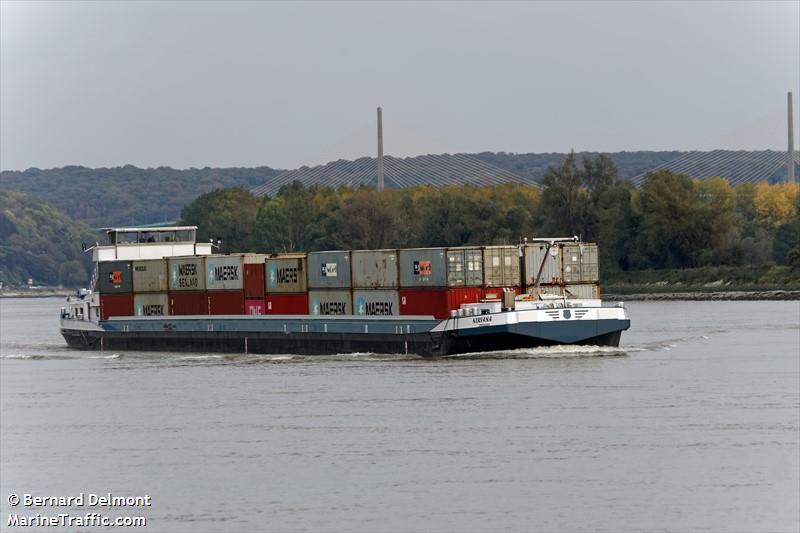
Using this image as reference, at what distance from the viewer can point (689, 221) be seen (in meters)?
134

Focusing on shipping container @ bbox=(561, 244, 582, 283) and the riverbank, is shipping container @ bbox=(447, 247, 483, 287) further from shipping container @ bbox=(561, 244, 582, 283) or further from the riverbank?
the riverbank

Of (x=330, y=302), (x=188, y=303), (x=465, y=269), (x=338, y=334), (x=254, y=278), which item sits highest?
(x=465, y=269)

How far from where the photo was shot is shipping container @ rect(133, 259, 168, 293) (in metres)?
73.1

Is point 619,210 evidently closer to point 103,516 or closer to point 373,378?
point 373,378

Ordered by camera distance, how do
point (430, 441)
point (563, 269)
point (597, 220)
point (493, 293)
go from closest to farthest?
1. point (430, 441)
2. point (493, 293)
3. point (563, 269)
4. point (597, 220)

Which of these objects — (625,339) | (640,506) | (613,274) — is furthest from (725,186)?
(640,506)

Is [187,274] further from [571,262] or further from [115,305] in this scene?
[571,262]

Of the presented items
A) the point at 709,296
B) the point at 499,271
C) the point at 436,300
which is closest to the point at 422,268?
the point at 436,300

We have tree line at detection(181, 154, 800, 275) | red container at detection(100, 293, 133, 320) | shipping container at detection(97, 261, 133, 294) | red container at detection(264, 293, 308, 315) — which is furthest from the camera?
tree line at detection(181, 154, 800, 275)

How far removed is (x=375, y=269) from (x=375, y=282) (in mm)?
541

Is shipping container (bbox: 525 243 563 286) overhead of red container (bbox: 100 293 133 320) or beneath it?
overhead

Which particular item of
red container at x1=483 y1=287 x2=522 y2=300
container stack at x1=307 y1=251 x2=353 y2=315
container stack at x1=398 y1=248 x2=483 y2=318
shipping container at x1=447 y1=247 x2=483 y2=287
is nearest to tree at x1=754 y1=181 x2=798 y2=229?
container stack at x1=307 y1=251 x2=353 y2=315

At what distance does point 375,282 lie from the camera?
63.0 meters

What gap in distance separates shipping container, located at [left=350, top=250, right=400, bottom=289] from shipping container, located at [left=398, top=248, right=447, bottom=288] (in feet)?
1.35
